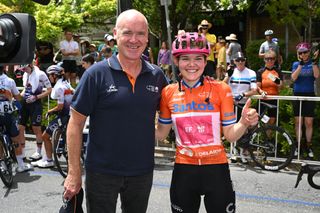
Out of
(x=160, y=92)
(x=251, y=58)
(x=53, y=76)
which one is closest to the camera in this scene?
(x=160, y=92)

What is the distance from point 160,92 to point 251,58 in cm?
1638

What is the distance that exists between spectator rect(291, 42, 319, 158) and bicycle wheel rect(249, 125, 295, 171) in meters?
0.34

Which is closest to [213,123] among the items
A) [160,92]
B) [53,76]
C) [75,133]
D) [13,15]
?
[160,92]

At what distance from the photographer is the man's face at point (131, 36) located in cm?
296

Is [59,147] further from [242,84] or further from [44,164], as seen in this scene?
[242,84]

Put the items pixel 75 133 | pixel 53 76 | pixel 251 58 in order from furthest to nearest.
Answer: pixel 251 58, pixel 53 76, pixel 75 133

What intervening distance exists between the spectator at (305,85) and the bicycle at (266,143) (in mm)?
378

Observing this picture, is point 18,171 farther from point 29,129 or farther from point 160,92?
point 160,92

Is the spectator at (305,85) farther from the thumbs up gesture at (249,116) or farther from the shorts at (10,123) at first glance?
the shorts at (10,123)

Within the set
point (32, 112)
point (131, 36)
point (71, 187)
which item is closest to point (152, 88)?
point (131, 36)

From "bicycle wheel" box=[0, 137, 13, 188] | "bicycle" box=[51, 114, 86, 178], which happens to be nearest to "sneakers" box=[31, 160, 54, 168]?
"bicycle" box=[51, 114, 86, 178]

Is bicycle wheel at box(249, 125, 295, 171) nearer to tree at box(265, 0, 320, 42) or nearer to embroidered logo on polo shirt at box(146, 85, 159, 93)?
embroidered logo on polo shirt at box(146, 85, 159, 93)

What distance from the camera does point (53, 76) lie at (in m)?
6.91

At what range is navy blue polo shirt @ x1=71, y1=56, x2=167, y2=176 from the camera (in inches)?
116
